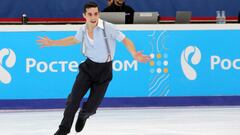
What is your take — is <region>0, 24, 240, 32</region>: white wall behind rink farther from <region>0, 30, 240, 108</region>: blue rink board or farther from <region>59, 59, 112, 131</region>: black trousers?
<region>59, 59, 112, 131</region>: black trousers

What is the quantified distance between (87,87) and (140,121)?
1.91 meters

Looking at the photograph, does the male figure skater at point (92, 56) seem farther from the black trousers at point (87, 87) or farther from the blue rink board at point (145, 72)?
the blue rink board at point (145, 72)

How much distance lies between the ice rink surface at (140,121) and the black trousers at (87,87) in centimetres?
65

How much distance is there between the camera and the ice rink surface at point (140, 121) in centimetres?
659

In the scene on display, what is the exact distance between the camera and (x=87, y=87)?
583cm

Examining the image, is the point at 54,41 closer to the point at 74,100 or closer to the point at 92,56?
the point at 92,56

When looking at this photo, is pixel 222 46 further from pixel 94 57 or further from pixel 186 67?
pixel 94 57

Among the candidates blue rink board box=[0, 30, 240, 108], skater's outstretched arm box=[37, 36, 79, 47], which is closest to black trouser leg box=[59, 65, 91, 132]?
skater's outstretched arm box=[37, 36, 79, 47]

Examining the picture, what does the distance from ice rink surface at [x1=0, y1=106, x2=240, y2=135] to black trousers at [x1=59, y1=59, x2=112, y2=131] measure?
0.65 m

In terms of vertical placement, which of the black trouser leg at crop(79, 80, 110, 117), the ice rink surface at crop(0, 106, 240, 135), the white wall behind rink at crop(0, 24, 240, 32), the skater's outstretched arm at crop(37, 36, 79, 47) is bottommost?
the ice rink surface at crop(0, 106, 240, 135)

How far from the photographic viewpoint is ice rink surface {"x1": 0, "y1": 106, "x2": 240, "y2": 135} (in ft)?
21.6

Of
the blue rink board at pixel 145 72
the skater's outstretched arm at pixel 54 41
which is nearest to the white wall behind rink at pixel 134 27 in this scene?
the blue rink board at pixel 145 72

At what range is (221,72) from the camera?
9.30 meters

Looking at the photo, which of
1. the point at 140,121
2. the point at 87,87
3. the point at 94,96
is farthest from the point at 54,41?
the point at 140,121
